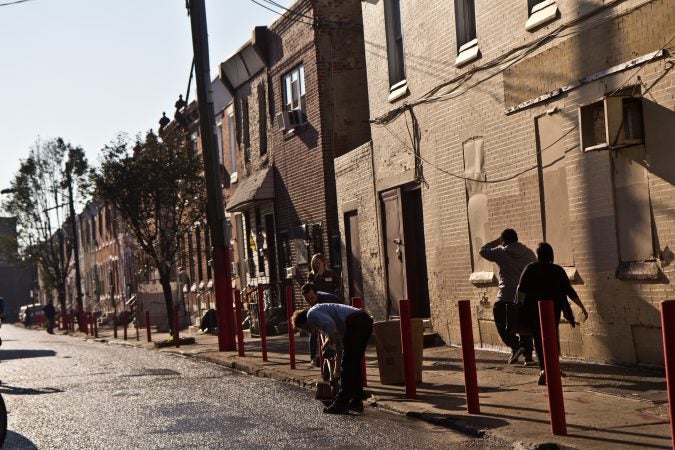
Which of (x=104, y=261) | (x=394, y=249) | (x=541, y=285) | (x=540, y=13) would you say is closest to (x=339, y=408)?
(x=541, y=285)

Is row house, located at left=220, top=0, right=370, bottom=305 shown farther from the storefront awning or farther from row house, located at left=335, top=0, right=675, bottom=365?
row house, located at left=335, top=0, right=675, bottom=365

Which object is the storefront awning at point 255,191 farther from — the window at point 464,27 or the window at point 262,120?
the window at point 464,27

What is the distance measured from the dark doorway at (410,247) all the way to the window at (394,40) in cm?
210

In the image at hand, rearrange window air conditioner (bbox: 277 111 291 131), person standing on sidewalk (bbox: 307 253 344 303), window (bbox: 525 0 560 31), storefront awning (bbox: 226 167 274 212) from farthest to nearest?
storefront awning (bbox: 226 167 274 212) < window air conditioner (bbox: 277 111 291 131) < person standing on sidewalk (bbox: 307 253 344 303) < window (bbox: 525 0 560 31)

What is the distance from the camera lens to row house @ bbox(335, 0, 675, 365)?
12.2 m

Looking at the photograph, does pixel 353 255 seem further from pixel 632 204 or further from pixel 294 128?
pixel 632 204

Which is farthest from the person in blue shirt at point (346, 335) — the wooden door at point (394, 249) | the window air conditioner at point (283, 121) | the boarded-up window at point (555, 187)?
the window air conditioner at point (283, 121)

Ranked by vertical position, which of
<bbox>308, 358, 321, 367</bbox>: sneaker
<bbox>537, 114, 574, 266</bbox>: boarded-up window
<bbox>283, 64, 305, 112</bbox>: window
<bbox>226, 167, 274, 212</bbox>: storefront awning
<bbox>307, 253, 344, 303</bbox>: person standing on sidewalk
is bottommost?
<bbox>308, 358, 321, 367</bbox>: sneaker

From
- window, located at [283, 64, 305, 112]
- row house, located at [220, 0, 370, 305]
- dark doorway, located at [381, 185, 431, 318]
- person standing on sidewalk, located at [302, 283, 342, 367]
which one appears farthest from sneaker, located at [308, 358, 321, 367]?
window, located at [283, 64, 305, 112]

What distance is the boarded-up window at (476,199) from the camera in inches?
645

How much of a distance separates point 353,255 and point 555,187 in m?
9.41

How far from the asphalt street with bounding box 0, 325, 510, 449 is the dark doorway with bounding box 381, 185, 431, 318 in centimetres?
382

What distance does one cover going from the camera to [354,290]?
23078mm

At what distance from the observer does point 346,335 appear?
11195mm
